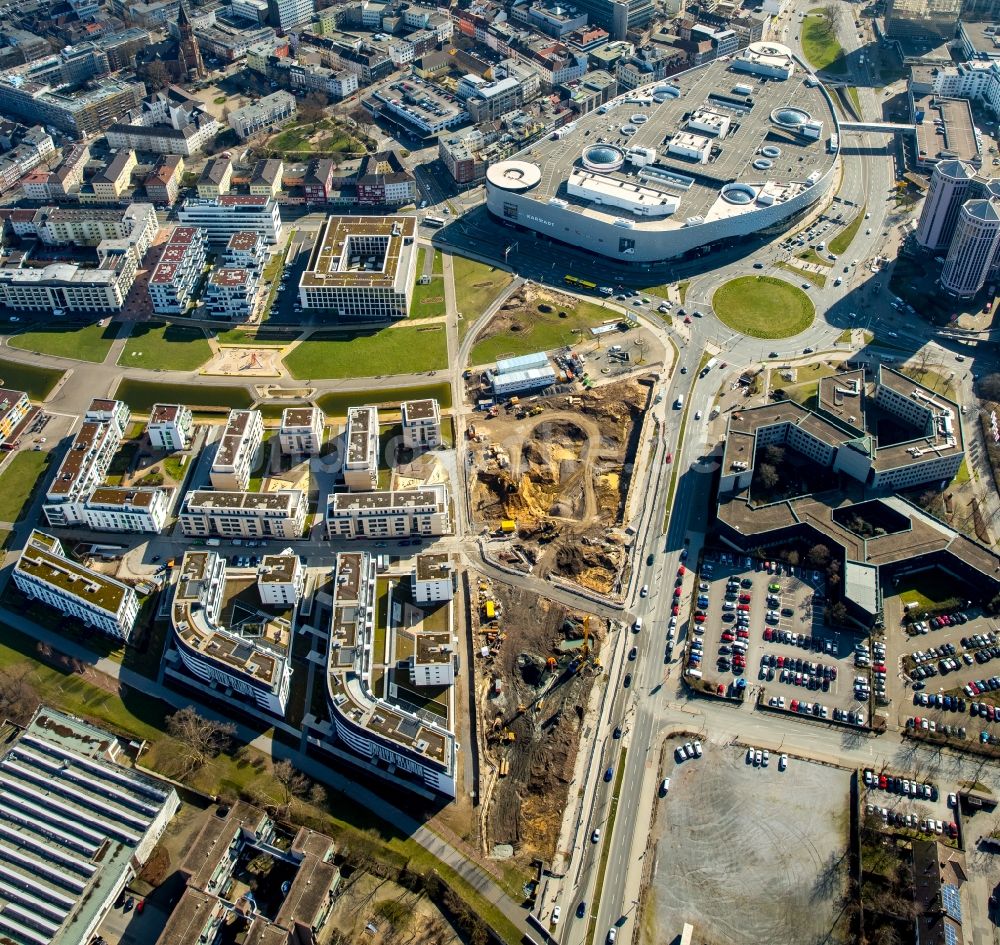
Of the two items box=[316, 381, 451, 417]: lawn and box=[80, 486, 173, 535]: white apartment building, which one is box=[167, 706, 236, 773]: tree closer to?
box=[80, 486, 173, 535]: white apartment building

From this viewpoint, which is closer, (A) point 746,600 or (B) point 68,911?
(B) point 68,911

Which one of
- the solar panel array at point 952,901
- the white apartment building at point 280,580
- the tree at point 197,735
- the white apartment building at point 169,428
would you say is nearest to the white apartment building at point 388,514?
the white apartment building at point 280,580

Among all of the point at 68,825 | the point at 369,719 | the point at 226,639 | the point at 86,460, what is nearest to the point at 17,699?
the point at 68,825

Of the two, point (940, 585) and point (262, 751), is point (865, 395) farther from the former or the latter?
point (262, 751)

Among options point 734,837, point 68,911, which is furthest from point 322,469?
point 734,837

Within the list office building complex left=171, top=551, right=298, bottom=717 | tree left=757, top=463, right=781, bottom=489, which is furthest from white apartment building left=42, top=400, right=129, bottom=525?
tree left=757, top=463, right=781, bottom=489
